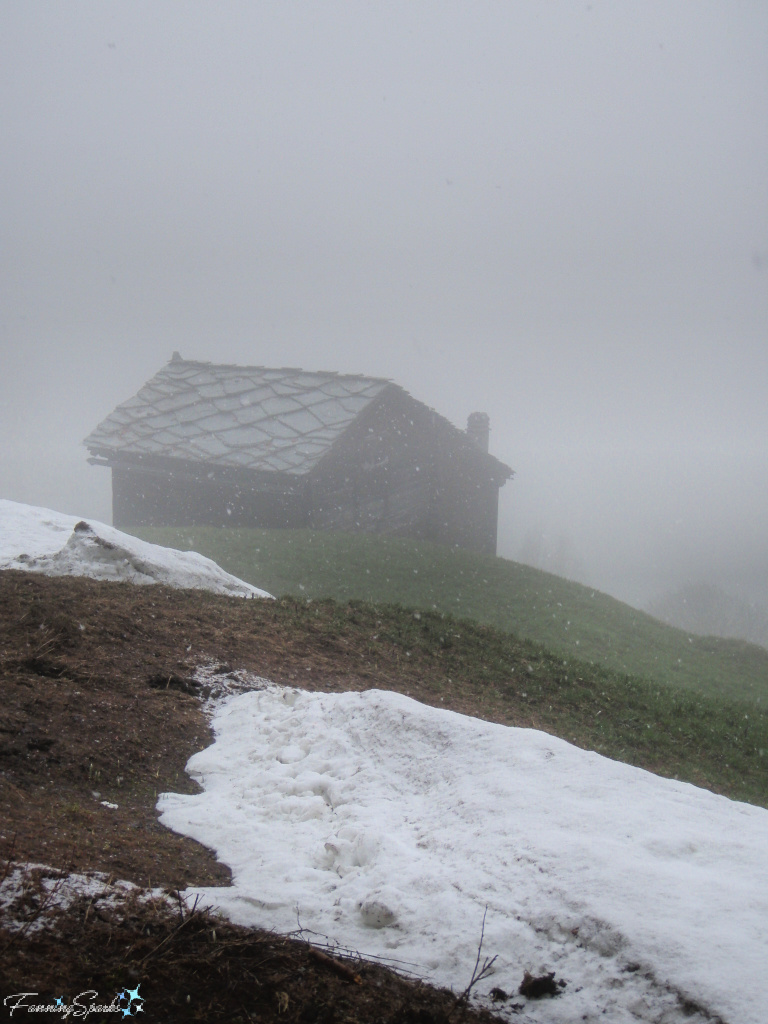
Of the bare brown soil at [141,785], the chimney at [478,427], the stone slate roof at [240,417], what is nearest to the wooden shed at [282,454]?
the stone slate roof at [240,417]

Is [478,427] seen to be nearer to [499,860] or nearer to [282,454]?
[282,454]

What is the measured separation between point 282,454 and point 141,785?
62.5 ft

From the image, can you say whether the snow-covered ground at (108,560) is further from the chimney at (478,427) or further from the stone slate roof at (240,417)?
the chimney at (478,427)

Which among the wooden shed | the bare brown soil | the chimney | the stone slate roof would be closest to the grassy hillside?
the wooden shed

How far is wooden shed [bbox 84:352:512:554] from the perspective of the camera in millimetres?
23172

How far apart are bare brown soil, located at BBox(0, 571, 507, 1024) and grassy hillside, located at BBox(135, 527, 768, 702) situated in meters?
7.48

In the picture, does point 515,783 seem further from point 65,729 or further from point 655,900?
point 65,729

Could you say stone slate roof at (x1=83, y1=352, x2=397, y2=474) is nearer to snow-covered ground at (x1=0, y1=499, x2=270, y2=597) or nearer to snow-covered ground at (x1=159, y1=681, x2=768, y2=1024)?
snow-covered ground at (x1=0, y1=499, x2=270, y2=597)

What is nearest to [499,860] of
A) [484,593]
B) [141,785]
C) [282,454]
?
[141,785]

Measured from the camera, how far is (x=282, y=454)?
75.2ft

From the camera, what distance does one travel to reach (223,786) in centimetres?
436

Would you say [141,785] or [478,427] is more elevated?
[478,427]

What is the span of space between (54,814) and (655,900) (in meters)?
2.63

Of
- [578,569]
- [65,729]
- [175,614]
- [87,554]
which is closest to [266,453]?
[87,554]
